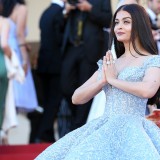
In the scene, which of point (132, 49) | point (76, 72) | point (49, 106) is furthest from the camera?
point (49, 106)

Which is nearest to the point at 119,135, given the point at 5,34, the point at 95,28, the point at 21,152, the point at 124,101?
the point at 124,101

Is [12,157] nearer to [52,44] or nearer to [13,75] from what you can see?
[13,75]

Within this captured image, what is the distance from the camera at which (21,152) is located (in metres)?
6.70

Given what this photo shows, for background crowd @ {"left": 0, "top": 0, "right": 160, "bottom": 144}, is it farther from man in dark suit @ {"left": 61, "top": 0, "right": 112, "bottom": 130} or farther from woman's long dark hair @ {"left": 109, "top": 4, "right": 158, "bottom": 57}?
woman's long dark hair @ {"left": 109, "top": 4, "right": 158, "bottom": 57}

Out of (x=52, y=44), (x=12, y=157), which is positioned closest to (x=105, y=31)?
(x=52, y=44)

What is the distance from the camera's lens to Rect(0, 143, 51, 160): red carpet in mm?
6340

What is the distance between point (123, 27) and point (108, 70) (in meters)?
0.28

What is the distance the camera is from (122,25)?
452 centimetres

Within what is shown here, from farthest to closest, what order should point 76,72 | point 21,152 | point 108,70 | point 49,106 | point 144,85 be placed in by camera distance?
point 49,106 < point 76,72 < point 21,152 < point 108,70 < point 144,85

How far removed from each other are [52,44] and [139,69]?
349 centimetres

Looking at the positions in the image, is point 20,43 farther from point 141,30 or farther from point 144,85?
point 144,85

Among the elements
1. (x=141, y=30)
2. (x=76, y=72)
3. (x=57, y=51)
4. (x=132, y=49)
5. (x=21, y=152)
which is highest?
(x=141, y=30)

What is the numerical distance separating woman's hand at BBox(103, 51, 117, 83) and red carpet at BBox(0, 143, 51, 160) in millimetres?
1870

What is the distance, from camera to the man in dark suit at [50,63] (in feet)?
25.6
